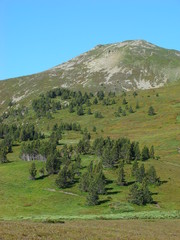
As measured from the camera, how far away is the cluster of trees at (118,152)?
113 m

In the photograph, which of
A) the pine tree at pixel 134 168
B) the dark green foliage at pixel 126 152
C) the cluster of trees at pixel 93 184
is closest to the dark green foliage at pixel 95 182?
the cluster of trees at pixel 93 184

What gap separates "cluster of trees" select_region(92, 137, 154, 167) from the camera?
112875 mm

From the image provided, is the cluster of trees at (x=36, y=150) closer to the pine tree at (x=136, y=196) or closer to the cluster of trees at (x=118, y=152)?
the cluster of trees at (x=118, y=152)

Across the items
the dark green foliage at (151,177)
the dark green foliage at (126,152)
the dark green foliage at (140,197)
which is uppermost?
the dark green foliage at (126,152)

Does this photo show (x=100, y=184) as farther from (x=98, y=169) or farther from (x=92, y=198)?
(x=98, y=169)

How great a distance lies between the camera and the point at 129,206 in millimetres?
77188

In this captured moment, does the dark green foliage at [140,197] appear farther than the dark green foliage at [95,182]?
No

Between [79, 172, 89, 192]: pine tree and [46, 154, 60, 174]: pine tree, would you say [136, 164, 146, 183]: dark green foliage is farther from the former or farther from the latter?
[46, 154, 60, 174]: pine tree

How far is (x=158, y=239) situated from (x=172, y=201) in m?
49.1

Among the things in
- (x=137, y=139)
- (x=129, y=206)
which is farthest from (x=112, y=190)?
(x=137, y=139)

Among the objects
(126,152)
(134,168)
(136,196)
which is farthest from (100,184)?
(126,152)

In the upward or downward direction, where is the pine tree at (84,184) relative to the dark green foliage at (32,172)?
downward

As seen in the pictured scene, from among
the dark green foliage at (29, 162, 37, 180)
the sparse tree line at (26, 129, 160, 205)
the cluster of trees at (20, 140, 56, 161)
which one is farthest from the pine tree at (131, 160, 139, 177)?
the cluster of trees at (20, 140, 56, 161)

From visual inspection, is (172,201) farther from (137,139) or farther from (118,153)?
(137,139)
